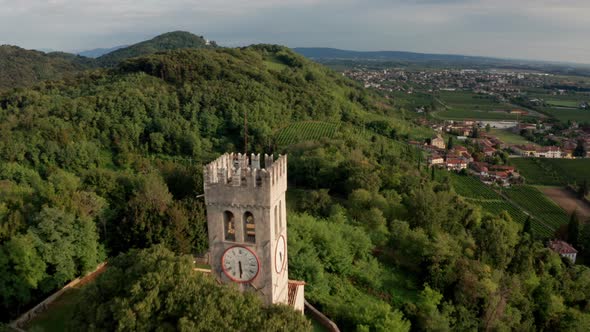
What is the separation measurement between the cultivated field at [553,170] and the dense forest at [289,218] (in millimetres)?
32034

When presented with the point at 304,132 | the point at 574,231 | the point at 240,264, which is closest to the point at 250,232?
the point at 240,264

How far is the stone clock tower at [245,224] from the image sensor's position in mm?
16719

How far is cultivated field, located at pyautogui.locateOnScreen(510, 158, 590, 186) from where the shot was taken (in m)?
91.4

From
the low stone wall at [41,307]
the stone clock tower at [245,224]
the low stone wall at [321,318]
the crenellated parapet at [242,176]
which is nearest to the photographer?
the crenellated parapet at [242,176]

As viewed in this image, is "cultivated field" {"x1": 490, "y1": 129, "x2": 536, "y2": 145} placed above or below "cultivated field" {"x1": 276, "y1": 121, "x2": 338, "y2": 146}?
below

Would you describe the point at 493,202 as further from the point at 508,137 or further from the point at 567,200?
the point at 508,137

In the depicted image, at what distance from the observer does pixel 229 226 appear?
18688 mm

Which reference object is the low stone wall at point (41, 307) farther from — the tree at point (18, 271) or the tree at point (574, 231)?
the tree at point (574, 231)

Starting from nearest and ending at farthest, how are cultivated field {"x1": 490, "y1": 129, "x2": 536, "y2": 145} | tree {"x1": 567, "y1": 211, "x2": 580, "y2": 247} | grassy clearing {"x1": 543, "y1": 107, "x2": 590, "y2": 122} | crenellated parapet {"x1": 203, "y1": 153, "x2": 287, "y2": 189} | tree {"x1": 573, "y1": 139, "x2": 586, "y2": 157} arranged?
crenellated parapet {"x1": 203, "y1": 153, "x2": 287, "y2": 189}, tree {"x1": 567, "y1": 211, "x2": 580, "y2": 247}, tree {"x1": 573, "y1": 139, "x2": 586, "y2": 157}, cultivated field {"x1": 490, "y1": 129, "x2": 536, "y2": 145}, grassy clearing {"x1": 543, "y1": 107, "x2": 590, "y2": 122}

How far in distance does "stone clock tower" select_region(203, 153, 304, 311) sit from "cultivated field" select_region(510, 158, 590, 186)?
8807cm

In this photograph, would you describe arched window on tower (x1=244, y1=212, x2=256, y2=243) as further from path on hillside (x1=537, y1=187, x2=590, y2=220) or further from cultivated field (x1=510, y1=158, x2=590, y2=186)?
cultivated field (x1=510, y1=158, x2=590, y2=186)

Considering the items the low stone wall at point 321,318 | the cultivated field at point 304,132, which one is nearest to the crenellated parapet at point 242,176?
the low stone wall at point 321,318

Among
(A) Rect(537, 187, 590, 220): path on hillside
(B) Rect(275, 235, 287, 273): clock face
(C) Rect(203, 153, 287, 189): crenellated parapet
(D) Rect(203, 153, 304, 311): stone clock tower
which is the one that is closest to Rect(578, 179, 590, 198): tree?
(A) Rect(537, 187, 590, 220): path on hillside

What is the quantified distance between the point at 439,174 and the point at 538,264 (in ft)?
124
